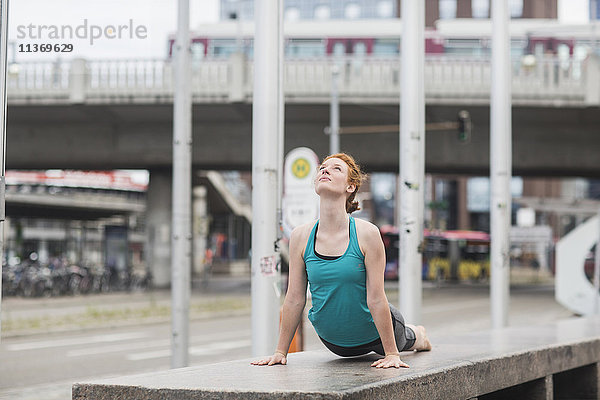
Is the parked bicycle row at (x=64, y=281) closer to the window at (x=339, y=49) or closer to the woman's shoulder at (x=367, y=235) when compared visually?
the window at (x=339, y=49)

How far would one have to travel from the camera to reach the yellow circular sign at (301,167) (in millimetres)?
13102

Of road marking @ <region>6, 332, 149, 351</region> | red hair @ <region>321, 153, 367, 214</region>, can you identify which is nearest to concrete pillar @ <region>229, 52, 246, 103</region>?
road marking @ <region>6, 332, 149, 351</region>

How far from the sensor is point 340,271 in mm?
5008

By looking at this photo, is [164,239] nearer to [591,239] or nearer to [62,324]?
[62,324]

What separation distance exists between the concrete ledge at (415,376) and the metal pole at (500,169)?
19.6ft

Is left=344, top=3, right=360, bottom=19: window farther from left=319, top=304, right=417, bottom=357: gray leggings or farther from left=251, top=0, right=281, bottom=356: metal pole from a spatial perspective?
left=319, top=304, right=417, bottom=357: gray leggings

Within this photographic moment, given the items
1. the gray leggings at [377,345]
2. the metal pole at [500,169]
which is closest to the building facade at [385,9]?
the metal pole at [500,169]

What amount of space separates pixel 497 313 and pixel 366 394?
33.5 ft

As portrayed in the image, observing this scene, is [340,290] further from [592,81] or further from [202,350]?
[592,81]

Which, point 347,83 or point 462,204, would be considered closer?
point 347,83

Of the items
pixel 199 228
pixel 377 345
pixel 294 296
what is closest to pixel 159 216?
pixel 199 228

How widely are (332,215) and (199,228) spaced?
41.3 m

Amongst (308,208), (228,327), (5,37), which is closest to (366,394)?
(5,37)

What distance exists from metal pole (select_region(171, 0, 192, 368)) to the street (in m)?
1.50
